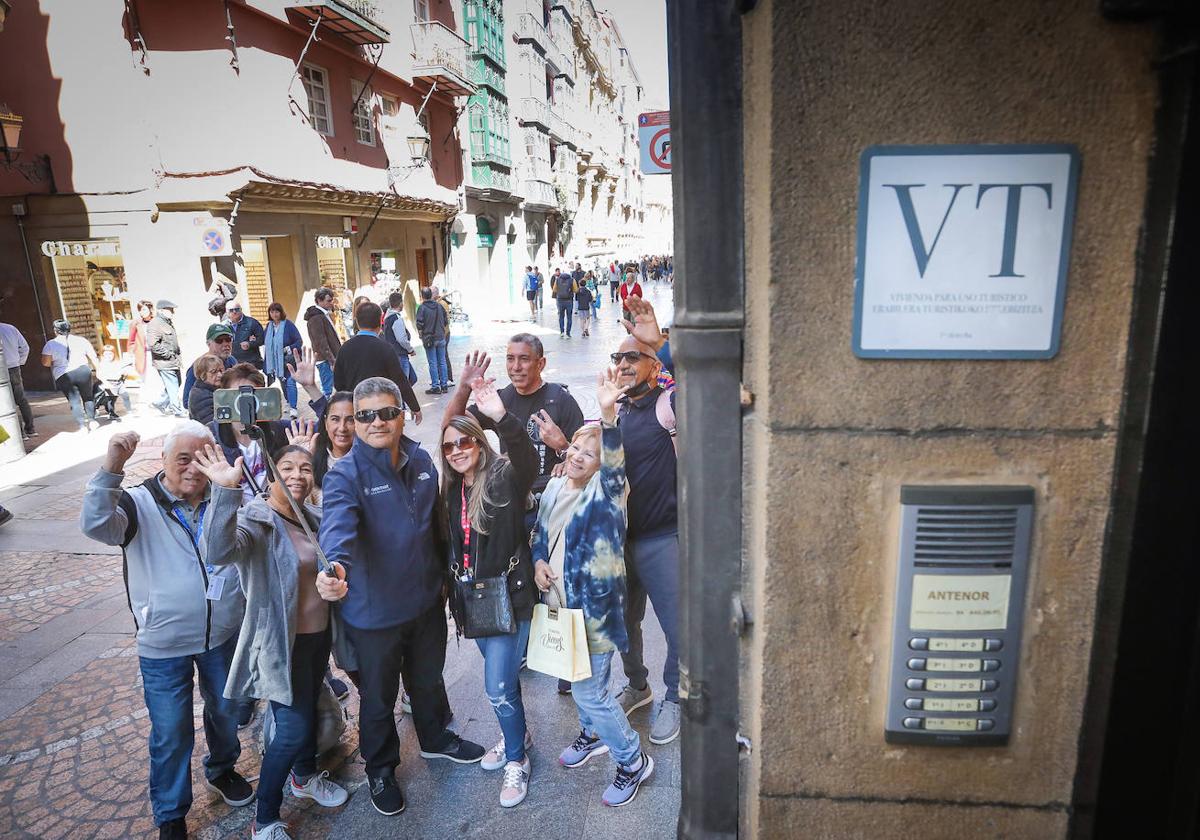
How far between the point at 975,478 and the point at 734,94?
93cm

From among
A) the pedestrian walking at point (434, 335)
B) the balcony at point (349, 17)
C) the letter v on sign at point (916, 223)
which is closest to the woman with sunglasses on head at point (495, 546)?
the letter v on sign at point (916, 223)

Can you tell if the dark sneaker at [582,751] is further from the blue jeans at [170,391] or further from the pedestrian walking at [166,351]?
the blue jeans at [170,391]

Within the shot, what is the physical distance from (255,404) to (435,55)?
22386 millimetres

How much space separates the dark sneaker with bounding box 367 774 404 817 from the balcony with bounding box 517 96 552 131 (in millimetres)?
33212

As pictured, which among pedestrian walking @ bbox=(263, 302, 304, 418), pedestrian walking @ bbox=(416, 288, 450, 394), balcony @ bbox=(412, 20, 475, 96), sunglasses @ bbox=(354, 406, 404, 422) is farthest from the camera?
balcony @ bbox=(412, 20, 475, 96)

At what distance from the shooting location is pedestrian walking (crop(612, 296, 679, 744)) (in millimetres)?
3803

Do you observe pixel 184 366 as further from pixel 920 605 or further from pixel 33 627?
pixel 920 605

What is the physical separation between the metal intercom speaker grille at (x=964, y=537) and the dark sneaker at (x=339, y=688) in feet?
12.6

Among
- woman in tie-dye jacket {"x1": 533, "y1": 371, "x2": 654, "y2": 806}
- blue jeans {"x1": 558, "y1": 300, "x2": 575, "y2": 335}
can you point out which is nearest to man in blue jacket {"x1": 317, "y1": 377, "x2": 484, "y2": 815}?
woman in tie-dye jacket {"x1": 533, "y1": 371, "x2": 654, "y2": 806}

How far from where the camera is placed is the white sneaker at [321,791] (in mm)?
3607

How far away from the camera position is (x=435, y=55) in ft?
72.3

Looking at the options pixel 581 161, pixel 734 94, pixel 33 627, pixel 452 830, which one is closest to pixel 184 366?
pixel 33 627

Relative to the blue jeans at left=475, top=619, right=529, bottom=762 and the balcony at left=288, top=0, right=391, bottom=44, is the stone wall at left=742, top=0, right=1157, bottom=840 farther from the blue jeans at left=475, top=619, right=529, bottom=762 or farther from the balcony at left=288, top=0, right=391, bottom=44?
the balcony at left=288, top=0, right=391, bottom=44

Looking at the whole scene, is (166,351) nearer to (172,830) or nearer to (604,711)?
(172,830)
